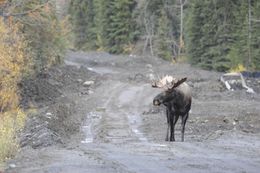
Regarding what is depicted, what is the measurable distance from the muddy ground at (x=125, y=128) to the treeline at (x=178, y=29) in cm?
495

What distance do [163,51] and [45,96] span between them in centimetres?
3935

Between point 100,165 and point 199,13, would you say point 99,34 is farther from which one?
point 100,165

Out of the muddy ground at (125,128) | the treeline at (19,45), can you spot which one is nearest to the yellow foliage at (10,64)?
the treeline at (19,45)

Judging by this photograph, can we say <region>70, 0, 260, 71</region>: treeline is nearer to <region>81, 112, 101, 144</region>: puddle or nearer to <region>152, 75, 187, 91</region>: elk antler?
<region>81, 112, 101, 144</region>: puddle

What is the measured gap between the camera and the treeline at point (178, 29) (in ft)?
170

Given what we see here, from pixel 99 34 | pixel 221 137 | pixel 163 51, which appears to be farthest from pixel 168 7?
pixel 221 137

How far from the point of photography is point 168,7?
71688 mm

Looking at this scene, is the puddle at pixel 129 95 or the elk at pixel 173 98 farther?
the puddle at pixel 129 95

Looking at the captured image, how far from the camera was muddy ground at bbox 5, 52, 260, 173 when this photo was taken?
12.4m

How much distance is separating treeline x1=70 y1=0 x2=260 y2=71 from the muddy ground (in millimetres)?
4950

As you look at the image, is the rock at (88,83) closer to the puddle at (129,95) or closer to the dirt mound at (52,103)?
the dirt mound at (52,103)

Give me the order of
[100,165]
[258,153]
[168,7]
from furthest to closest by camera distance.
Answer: [168,7]
[258,153]
[100,165]

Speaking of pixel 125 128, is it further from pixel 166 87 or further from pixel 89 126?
pixel 166 87

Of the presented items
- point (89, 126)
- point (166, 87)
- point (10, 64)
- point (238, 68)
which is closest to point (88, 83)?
point (238, 68)
